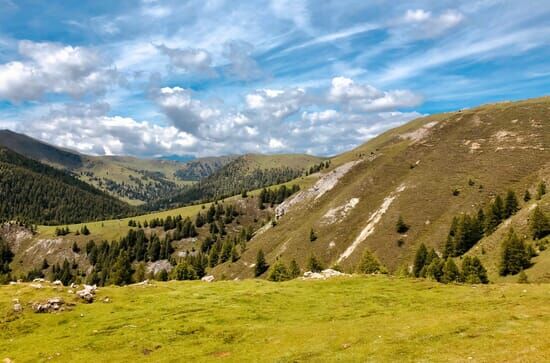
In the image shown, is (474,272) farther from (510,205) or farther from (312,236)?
(312,236)

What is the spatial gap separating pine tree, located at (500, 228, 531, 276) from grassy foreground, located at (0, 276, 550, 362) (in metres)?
40.7

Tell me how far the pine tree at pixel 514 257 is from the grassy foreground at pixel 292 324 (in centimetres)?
4071

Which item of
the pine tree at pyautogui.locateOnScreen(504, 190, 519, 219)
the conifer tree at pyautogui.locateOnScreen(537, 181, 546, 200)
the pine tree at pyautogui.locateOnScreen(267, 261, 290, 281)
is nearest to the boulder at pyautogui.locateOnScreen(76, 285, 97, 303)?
the pine tree at pyautogui.locateOnScreen(267, 261, 290, 281)

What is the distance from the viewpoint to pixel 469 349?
2677 cm

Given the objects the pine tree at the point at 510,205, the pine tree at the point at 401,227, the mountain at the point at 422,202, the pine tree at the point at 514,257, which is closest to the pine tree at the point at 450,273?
the pine tree at the point at 514,257

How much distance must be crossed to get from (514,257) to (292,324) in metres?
66.9

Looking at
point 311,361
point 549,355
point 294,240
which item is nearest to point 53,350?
point 311,361

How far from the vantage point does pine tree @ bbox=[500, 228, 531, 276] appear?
83688 mm

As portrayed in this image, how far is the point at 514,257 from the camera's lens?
276ft

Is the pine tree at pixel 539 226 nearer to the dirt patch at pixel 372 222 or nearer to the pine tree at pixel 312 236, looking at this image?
the dirt patch at pixel 372 222

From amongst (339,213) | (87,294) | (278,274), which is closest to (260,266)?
(339,213)

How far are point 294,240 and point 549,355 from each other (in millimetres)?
167529

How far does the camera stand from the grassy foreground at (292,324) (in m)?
29.2

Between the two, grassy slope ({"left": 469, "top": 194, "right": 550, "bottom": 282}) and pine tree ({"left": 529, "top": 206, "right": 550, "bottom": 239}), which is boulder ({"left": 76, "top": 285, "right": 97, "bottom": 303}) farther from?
pine tree ({"left": 529, "top": 206, "right": 550, "bottom": 239})
